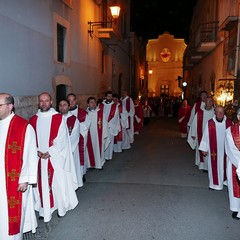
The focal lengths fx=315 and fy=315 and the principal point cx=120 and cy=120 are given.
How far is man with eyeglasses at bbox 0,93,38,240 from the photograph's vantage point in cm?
398

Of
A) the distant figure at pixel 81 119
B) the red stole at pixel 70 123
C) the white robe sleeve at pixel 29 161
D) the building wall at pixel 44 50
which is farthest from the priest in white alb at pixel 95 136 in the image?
the white robe sleeve at pixel 29 161

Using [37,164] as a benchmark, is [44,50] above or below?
above

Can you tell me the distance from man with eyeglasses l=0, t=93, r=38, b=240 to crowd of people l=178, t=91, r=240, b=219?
2834 mm

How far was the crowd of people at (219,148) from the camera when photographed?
515 cm

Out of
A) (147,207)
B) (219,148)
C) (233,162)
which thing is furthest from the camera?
(219,148)

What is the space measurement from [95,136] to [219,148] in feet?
10.7

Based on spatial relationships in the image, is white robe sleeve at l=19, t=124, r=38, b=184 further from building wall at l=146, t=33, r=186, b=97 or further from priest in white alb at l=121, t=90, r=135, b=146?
building wall at l=146, t=33, r=186, b=97

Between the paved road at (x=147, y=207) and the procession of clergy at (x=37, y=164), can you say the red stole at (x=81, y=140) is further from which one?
the paved road at (x=147, y=207)

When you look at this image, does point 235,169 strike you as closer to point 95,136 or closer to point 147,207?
point 147,207

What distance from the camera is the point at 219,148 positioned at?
6.69 metres

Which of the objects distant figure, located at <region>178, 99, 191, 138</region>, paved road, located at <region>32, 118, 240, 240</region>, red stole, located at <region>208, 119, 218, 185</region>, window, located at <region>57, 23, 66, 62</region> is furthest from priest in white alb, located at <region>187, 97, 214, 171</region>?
distant figure, located at <region>178, 99, 191, 138</region>

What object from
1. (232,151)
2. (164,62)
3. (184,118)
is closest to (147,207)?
(232,151)

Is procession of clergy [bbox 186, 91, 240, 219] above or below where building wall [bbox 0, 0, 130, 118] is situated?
below

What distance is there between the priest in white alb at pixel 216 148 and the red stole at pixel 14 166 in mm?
4109
